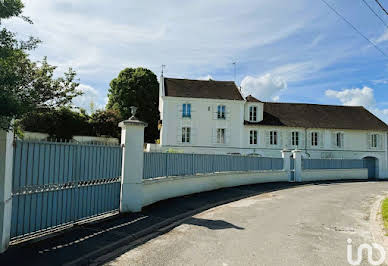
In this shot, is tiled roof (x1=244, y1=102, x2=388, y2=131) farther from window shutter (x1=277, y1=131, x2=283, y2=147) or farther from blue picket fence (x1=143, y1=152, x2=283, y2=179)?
blue picket fence (x1=143, y1=152, x2=283, y2=179)

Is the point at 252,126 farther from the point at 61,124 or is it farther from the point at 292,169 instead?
the point at 61,124

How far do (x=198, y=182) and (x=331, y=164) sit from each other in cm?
1644

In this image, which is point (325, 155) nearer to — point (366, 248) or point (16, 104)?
point (366, 248)

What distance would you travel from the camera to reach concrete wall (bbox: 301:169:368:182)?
2339cm

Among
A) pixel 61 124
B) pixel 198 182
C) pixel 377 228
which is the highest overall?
pixel 61 124

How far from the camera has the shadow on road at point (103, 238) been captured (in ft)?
17.1

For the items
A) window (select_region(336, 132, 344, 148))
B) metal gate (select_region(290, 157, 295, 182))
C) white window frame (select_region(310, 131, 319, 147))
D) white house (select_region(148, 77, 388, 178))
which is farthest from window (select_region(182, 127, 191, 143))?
window (select_region(336, 132, 344, 148))

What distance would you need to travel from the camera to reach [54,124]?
88.3 ft

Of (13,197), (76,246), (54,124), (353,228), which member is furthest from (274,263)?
(54,124)

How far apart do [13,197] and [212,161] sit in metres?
10.3

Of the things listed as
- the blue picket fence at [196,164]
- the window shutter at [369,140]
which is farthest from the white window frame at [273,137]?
the blue picket fence at [196,164]

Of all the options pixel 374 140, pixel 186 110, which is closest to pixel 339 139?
pixel 374 140

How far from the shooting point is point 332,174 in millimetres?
25750

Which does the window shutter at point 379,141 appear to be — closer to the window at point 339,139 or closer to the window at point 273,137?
the window at point 339,139
